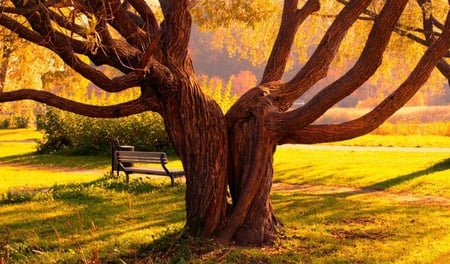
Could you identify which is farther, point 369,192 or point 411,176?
point 411,176

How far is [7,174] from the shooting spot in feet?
66.9

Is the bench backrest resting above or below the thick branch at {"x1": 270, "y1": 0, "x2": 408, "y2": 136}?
below

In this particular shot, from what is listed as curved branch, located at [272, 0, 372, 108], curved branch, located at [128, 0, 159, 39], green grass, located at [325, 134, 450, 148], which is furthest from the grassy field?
green grass, located at [325, 134, 450, 148]

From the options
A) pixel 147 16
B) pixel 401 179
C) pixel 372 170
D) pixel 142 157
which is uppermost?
pixel 147 16

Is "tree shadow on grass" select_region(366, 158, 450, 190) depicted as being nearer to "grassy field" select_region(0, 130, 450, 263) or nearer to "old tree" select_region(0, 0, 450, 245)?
"grassy field" select_region(0, 130, 450, 263)

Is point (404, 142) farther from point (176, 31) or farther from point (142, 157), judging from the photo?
point (176, 31)

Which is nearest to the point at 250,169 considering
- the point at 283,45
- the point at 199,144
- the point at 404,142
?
the point at 199,144

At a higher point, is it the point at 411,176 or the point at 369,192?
the point at 411,176

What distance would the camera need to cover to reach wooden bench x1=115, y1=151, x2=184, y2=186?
15094 mm

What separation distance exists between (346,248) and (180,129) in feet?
9.36

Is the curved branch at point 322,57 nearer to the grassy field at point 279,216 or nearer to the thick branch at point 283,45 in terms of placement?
the thick branch at point 283,45

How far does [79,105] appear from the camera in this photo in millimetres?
8227

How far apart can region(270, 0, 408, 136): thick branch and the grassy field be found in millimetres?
1825

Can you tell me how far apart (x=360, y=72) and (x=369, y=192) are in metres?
7.34
